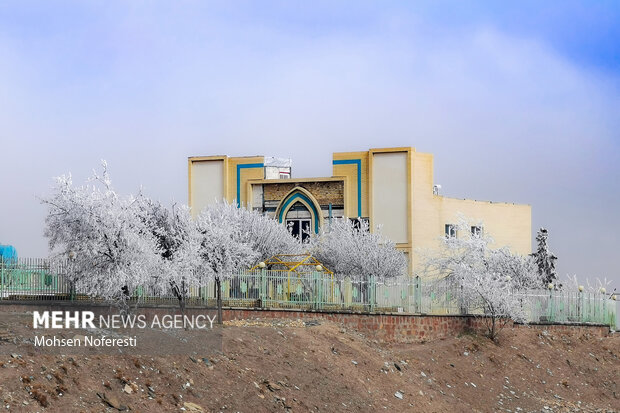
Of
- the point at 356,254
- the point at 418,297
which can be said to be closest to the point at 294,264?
the point at 418,297

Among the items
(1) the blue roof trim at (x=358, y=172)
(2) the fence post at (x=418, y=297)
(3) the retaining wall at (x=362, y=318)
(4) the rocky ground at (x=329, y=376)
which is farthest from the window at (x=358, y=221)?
(3) the retaining wall at (x=362, y=318)

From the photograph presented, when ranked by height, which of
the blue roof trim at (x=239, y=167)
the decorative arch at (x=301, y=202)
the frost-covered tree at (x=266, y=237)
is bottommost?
the frost-covered tree at (x=266, y=237)

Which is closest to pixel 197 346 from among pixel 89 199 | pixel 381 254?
pixel 89 199

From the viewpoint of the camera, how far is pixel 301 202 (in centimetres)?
6000

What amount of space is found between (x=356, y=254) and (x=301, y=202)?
10.9 meters

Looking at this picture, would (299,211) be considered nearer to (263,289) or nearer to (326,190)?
(326,190)

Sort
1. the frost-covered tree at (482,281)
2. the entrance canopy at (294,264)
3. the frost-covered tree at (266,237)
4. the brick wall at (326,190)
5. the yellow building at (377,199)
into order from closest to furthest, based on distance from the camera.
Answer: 1. the frost-covered tree at (482,281)
2. the entrance canopy at (294,264)
3. the frost-covered tree at (266,237)
4. the yellow building at (377,199)
5. the brick wall at (326,190)

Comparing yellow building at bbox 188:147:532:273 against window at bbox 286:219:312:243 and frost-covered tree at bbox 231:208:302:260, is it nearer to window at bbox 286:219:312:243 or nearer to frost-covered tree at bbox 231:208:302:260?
window at bbox 286:219:312:243

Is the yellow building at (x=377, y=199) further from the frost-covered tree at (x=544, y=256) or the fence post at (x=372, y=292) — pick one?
the fence post at (x=372, y=292)

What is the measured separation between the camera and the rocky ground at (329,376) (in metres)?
20.7

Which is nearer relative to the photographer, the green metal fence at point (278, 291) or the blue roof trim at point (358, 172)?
the green metal fence at point (278, 291)

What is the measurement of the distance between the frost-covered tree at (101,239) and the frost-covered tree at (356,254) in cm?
1972

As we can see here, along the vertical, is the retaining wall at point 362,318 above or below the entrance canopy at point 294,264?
below

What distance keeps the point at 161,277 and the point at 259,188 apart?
101 feet
